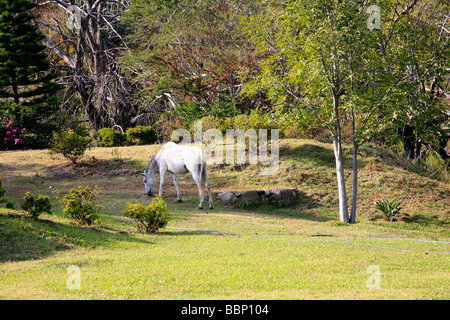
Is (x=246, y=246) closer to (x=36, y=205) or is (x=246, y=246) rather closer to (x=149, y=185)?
(x=36, y=205)

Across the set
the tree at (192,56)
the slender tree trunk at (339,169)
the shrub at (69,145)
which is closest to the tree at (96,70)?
the tree at (192,56)

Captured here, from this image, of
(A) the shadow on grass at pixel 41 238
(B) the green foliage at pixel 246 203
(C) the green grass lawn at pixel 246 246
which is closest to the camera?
(C) the green grass lawn at pixel 246 246

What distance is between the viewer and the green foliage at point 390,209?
1475cm

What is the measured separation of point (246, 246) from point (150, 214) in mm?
2386

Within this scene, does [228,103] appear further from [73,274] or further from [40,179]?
[73,274]

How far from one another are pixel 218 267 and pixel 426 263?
366cm

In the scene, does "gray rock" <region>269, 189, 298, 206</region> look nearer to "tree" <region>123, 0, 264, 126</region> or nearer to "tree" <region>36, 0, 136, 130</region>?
"tree" <region>123, 0, 264, 126</region>

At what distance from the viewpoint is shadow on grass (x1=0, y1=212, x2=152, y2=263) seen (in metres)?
8.38

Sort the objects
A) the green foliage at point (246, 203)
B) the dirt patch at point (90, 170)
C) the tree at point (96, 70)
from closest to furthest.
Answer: the green foliage at point (246, 203)
the dirt patch at point (90, 170)
the tree at point (96, 70)

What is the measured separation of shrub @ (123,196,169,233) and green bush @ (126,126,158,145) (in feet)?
50.7

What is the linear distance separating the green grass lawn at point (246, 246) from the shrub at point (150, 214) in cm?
25

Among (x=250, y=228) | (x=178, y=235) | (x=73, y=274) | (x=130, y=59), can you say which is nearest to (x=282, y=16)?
(x=250, y=228)

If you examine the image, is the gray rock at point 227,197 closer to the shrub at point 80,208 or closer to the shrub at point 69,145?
the shrub at point 80,208

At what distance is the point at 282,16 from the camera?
13492mm
